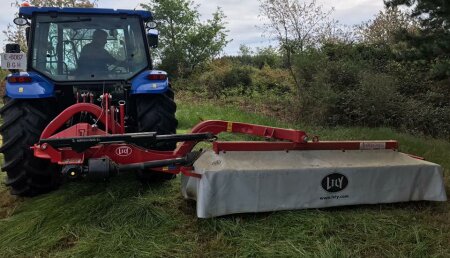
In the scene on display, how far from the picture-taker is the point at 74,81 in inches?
177

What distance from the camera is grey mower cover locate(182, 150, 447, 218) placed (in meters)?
3.42

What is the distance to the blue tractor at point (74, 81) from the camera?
402 cm

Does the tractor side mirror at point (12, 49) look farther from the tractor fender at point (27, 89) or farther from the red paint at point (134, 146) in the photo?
the red paint at point (134, 146)

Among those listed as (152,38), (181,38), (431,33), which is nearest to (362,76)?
(431,33)

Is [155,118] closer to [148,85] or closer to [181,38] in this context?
[148,85]

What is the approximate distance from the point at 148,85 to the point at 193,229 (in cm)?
155

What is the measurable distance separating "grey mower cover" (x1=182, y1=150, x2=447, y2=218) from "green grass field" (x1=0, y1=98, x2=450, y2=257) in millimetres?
103

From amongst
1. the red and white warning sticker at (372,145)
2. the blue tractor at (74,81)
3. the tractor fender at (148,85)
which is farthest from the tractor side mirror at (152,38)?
the red and white warning sticker at (372,145)

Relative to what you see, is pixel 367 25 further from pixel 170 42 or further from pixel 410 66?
pixel 170 42

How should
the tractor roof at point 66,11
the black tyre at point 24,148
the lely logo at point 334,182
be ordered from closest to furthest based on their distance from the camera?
1. the lely logo at point 334,182
2. the black tyre at point 24,148
3. the tractor roof at point 66,11

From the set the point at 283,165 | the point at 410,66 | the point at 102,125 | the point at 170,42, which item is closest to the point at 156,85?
the point at 102,125

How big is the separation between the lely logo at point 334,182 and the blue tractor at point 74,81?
1486 millimetres

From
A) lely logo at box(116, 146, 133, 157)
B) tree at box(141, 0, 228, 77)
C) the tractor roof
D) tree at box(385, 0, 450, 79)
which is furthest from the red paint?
tree at box(141, 0, 228, 77)

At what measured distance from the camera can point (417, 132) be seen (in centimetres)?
926
